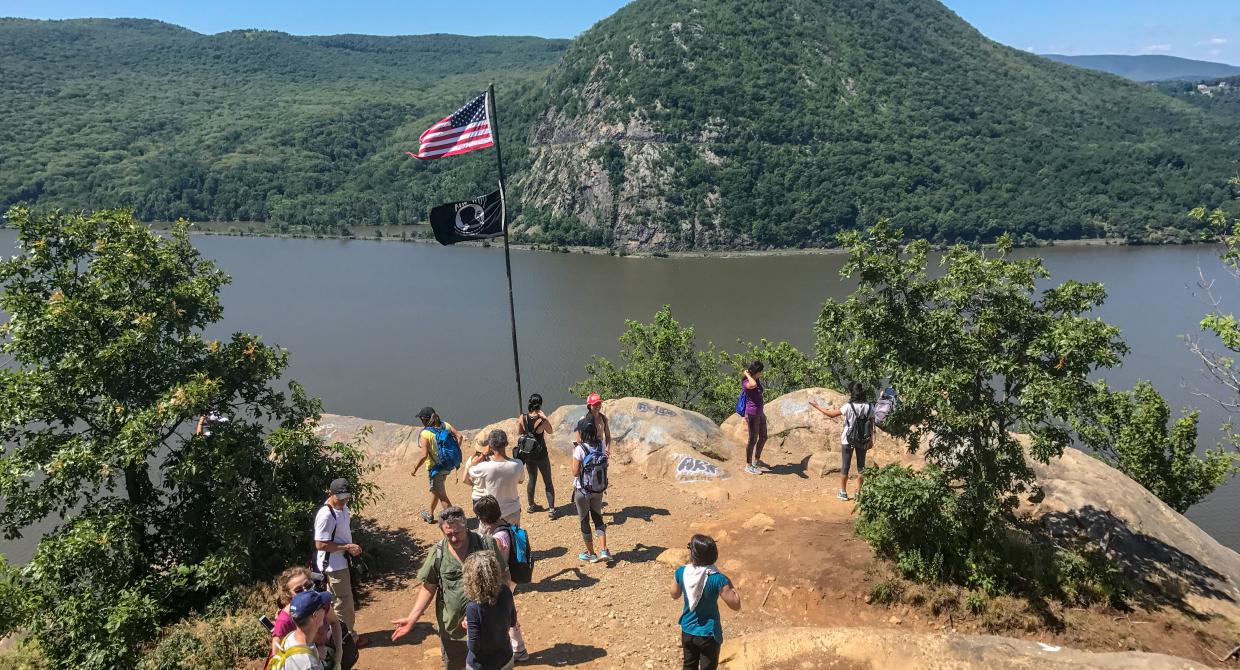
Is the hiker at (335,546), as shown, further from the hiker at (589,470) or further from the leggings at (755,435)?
the leggings at (755,435)

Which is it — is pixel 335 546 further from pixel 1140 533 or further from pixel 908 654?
pixel 1140 533

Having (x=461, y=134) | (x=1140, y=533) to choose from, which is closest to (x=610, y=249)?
(x=461, y=134)

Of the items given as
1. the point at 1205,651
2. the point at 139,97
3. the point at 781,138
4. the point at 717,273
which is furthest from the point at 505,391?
the point at 139,97

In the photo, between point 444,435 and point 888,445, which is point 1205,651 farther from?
point 444,435

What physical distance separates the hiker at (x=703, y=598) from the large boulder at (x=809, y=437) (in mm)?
6325

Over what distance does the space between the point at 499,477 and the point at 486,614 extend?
2.43m

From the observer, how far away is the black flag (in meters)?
10.4

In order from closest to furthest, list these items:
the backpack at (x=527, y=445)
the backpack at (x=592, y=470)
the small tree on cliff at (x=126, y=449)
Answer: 1. the small tree on cliff at (x=126, y=449)
2. the backpack at (x=592, y=470)
3. the backpack at (x=527, y=445)

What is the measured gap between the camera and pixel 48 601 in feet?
22.8

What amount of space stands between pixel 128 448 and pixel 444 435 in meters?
3.08

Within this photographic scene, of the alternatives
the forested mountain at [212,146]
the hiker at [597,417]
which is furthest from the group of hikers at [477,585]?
the forested mountain at [212,146]

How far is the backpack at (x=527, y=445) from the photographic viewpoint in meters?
8.24

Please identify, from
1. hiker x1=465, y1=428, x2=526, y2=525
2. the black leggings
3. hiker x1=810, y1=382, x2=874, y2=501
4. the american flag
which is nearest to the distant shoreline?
the american flag

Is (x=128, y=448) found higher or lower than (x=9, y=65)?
lower
